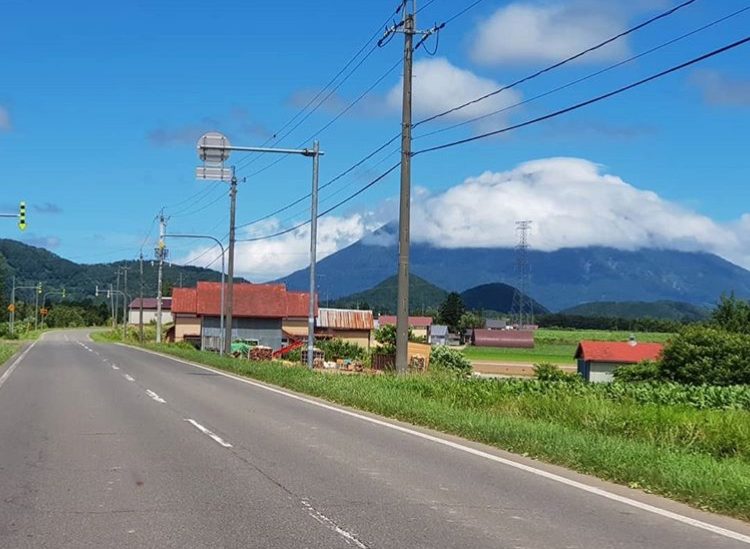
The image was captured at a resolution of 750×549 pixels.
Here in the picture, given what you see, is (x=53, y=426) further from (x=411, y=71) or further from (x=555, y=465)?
(x=411, y=71)

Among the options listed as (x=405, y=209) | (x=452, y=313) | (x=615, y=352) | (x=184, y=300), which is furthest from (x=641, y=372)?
(x=452, y=313)

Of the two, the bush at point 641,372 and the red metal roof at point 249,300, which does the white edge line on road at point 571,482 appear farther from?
the red metal roof at point 249,300

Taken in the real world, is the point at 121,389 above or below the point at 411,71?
below

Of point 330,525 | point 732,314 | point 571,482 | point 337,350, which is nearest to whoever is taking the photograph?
point 330,525

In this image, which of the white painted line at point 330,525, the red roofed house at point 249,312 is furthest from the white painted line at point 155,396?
the red roofed house at point 249,312

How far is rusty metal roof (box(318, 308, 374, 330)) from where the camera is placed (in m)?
88.3

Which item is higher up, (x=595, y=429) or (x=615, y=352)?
(x=615, y=352)

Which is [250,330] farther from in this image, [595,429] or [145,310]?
[145,310]

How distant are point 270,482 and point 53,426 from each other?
686 centimetres

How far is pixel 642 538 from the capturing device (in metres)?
7.68

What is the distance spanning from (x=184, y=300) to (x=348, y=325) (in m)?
16.5

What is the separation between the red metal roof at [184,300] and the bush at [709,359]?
166 ft

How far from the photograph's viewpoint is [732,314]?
229 ft

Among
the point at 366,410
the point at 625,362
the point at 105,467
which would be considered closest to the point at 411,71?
the point at 366,410
